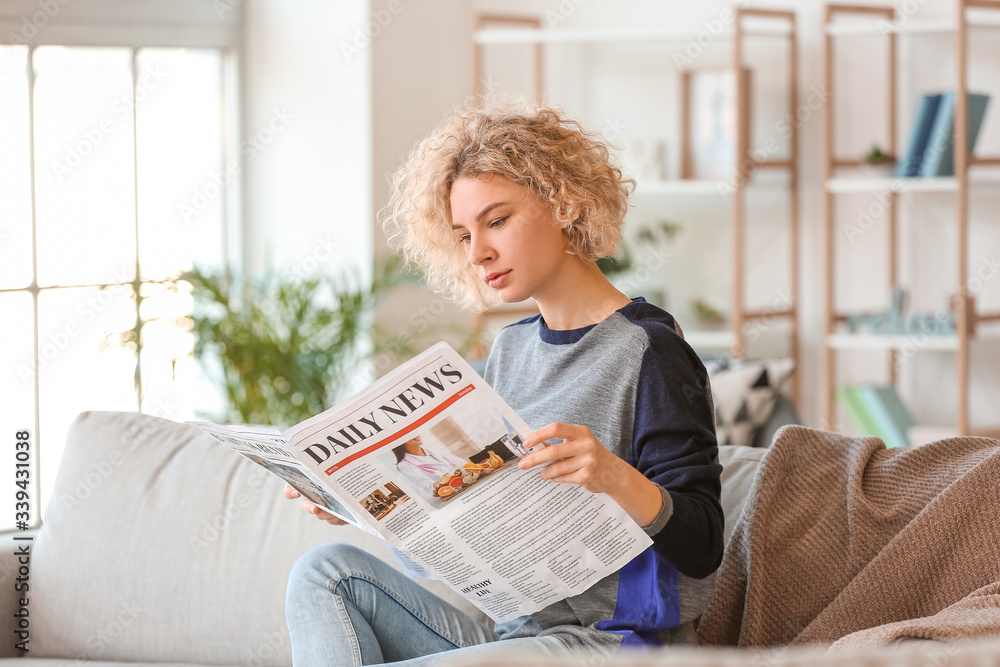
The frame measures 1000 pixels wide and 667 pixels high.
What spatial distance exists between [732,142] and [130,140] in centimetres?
188

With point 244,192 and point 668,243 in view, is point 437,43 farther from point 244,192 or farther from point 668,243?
point 668,243

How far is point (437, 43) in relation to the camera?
3.67m

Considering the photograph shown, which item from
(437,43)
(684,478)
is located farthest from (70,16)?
(684,478)

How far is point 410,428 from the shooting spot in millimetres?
1071

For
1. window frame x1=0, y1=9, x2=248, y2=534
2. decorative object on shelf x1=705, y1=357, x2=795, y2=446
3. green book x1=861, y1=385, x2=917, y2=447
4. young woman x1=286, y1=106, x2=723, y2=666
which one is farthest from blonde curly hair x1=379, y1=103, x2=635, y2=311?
green book x1=861, y1=385, x2=917, y2=447

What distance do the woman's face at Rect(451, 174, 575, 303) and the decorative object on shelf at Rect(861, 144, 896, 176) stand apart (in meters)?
2.35

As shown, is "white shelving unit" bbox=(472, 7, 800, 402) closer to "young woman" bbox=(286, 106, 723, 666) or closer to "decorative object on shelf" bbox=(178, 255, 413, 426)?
"decorative object on shelf" bbox=(178, 255, 413, 426)

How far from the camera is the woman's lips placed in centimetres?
132

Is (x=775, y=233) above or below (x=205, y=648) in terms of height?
above

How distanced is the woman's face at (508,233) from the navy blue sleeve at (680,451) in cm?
16

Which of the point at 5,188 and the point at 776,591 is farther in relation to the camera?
the point at 5,188

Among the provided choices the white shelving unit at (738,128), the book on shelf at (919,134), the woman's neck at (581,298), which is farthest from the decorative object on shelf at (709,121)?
the woman's neck at (581,298)

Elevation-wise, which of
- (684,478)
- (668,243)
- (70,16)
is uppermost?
(70,16)

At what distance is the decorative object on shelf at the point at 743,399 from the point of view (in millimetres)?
2373
